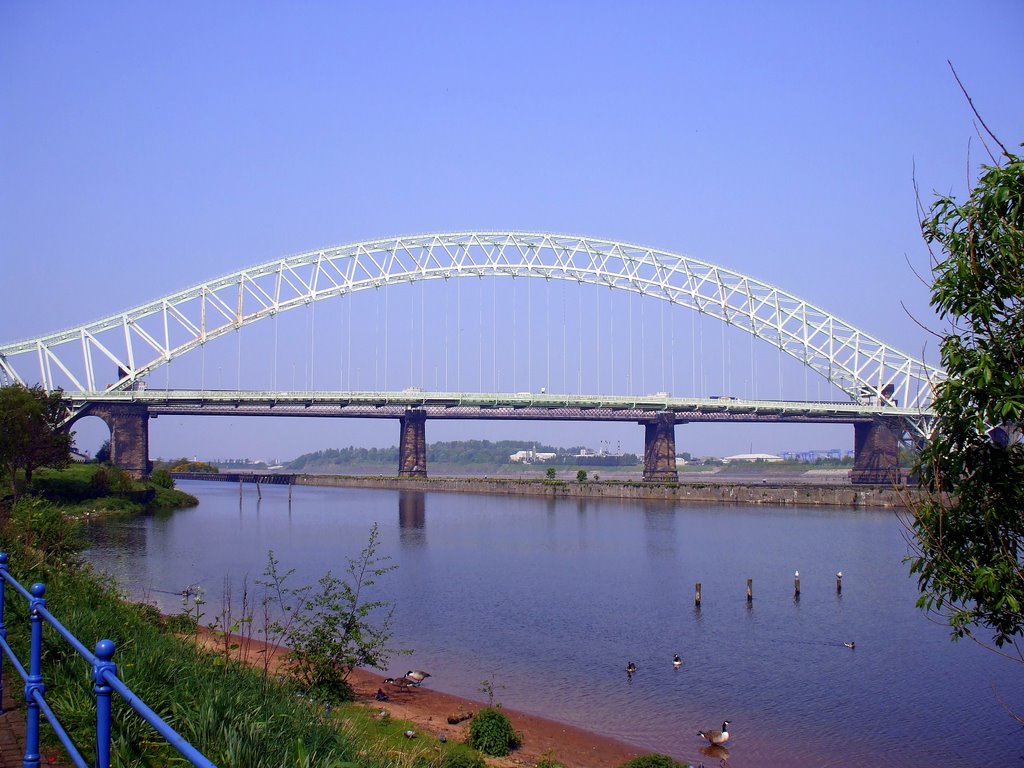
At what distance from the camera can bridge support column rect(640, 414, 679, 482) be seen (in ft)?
299

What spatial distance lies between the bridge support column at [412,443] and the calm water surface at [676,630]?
41.2m

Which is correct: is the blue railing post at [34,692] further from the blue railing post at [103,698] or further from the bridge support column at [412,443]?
the bridge support column at [412,443]

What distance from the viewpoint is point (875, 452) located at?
89.8m

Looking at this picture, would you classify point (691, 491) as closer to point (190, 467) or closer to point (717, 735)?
point (717, 735)

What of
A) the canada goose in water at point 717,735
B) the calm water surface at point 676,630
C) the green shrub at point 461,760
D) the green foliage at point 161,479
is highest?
the green foliage at point 161,479

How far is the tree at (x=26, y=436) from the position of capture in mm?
43344

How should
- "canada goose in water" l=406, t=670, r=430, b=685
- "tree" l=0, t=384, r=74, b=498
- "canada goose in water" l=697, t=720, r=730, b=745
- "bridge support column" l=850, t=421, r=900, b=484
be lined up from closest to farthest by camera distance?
"canada goose in water" l=697, t=720, r=730, b=745
"canada goose in water" l=406, t=670, r=430, b=685
"tree" l=0, t=384, r=74, b=498
"bridge support column" l=850, t=421, r=900, b=484

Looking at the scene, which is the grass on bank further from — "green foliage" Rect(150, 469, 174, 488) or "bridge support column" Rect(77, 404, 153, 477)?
"bridge support column" Rect(77, 404, 153, 477)

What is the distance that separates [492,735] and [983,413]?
9749mm

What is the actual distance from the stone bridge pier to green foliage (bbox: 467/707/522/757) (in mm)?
65309

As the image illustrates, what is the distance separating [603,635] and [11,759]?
784 inches

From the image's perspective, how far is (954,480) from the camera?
812cm

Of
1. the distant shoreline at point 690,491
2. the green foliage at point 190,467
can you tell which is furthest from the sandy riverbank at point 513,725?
the green foliage at point 190,467

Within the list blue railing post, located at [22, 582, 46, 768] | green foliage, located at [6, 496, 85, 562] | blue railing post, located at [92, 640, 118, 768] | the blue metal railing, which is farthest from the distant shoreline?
blue railing post, located at [92, 640, 118, 768]
